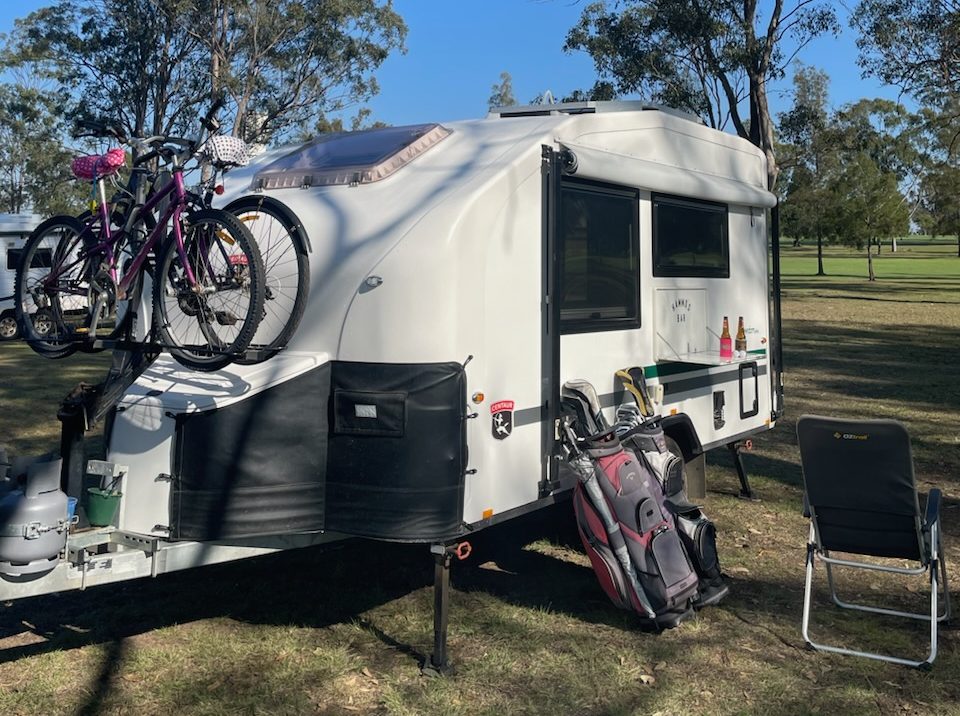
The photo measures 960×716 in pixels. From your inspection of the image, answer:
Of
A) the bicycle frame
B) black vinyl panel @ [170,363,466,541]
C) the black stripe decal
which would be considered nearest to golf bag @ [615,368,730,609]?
the black stripe decal

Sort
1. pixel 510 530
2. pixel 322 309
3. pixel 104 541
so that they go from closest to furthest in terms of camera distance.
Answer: pixel 104 541 → pixel 322 309 → pixel 510 530

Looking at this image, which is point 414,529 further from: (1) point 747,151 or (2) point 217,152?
(1) point 747,151

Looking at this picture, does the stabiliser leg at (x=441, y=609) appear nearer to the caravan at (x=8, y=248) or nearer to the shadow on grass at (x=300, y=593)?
the shadow on grass at (x=300, y=593)

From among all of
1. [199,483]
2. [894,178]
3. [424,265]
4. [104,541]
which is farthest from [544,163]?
[894,178]

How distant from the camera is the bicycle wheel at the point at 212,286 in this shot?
3.77 metres

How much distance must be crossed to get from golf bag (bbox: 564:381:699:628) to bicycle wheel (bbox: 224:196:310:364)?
148cm

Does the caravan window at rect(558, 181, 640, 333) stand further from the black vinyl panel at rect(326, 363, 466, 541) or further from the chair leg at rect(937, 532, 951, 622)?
the chair leg at rect(937, 532, 951, 622)

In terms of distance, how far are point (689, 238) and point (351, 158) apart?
2277 mm

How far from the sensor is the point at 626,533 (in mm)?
4457

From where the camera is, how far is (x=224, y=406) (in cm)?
374

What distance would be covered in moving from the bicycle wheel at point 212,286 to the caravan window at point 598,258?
149cm

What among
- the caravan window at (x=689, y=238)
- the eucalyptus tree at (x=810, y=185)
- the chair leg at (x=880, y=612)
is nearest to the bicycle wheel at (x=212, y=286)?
the caravan window at (x=689, y=238)

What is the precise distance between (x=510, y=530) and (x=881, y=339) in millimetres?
15152

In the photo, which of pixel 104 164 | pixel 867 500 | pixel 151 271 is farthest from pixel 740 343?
pixel 104 164
